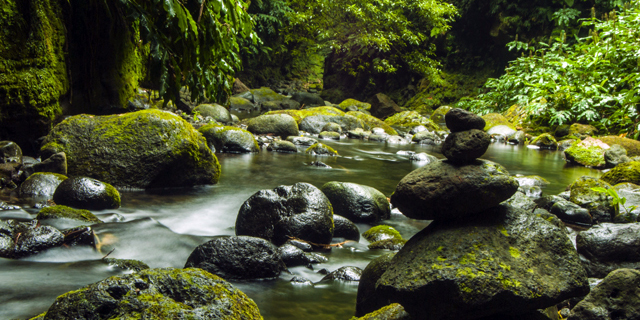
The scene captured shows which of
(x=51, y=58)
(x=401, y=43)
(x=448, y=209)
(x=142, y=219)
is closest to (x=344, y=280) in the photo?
(x=448, y=209)

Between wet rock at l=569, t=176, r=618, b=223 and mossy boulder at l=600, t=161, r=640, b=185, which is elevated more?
mossy boulder at l=600, t=161, r=640, b=185

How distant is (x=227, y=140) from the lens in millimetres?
10125

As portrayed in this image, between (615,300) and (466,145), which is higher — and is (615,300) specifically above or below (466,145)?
below

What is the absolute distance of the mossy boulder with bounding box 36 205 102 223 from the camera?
4059 mm

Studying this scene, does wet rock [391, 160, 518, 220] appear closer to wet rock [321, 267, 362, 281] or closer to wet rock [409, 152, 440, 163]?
wet rock [321, 267, 362, 281]

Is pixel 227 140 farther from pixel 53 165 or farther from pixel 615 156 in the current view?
pixel 615 156

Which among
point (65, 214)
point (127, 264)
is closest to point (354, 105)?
point (65, 214)

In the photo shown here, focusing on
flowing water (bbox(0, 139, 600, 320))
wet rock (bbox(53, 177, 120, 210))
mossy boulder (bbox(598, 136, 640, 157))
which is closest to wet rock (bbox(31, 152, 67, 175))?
wet rock (bbox(53, 177, 120, 210))

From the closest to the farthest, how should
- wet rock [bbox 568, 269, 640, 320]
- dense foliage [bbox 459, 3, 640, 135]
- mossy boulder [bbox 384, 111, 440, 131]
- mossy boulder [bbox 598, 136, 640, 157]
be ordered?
wet rock [bbox 568, 269, 640, 320] → mossy boulder [bbox 598, 136, 640, 157] → dense foliage [bbox 459, 3, 640, 135] → mossy boulder [bbox 384, 111, 440, 131]

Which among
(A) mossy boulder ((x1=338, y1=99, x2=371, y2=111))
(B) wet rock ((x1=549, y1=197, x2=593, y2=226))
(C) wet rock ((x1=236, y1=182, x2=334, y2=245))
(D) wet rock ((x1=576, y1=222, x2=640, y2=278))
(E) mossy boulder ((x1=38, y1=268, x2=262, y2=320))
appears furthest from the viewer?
(A) mossy boulder ((x1=338, y1=99, x2=371, y2=111))

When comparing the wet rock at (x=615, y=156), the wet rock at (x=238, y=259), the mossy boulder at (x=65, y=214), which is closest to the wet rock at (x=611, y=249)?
the wet rock at (x=238, y=259)

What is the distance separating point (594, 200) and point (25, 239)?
22.0 feet

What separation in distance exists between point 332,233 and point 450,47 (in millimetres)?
24315

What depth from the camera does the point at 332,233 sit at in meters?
4.42
